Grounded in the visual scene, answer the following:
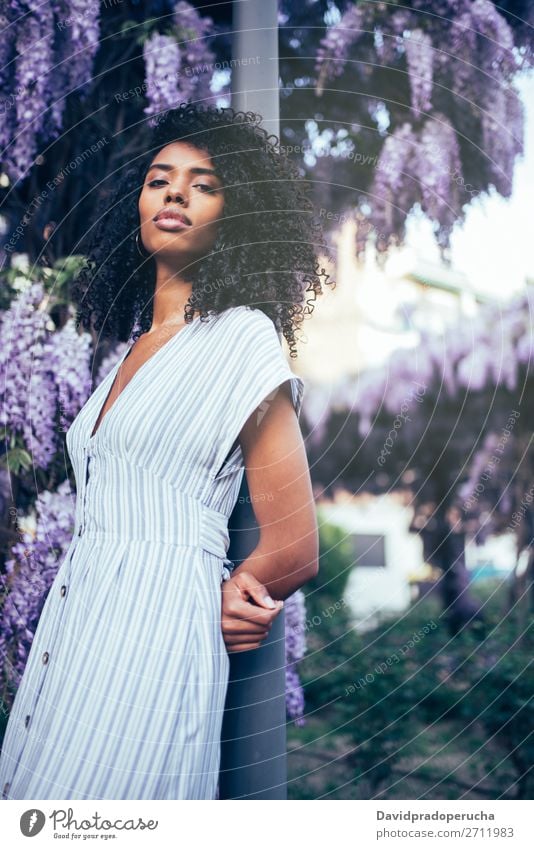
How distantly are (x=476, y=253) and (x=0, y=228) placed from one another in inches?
52.0

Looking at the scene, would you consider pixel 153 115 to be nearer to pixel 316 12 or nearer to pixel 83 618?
pixel 316 12

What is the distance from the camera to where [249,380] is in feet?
5.22

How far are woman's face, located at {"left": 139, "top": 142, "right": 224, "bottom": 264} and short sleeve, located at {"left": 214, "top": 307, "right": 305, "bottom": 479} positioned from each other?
8.2 inches

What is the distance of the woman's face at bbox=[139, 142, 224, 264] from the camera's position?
1755 mm

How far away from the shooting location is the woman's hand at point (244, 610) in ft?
5.29

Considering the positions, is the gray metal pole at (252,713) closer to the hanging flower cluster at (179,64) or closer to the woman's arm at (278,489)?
the woman's arm at (278,489)

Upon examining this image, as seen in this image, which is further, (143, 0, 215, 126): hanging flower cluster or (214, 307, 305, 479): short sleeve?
(143, 0, 215, 126): hanging flower cluster

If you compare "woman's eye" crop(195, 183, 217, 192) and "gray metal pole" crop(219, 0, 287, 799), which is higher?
"woman's eye" crop(195, 183, 217, 192)

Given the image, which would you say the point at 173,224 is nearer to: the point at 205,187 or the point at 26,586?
the point at 205,187

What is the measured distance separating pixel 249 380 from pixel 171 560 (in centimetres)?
36

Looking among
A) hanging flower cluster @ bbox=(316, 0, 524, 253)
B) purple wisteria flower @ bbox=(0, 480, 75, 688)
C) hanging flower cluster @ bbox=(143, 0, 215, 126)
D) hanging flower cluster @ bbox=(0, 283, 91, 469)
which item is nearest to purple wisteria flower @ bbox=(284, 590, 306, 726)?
purple wisteria flower @ bbox=(0, 480, 75, 688)

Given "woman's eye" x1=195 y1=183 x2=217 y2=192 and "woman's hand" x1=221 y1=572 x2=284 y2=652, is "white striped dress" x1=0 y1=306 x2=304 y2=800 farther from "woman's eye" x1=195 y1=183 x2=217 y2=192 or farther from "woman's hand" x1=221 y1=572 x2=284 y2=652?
"woman's eye" x1=195 y1=183 x2=217 y2=192

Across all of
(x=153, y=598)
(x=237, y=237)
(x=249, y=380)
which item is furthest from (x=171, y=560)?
(x=237, y=237)

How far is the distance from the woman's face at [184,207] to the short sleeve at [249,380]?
208 millimetres
